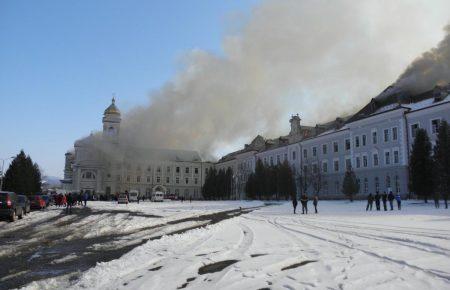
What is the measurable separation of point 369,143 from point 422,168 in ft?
55.6

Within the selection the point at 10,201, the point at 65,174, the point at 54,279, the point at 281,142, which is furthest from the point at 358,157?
the point at 65,174

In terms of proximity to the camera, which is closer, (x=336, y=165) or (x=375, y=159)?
(x=375, y=159)

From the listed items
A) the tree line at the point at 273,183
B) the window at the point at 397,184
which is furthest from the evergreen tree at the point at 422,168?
the tree line at the point at 273,183

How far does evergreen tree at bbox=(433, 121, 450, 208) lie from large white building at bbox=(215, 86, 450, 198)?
9.44 metres

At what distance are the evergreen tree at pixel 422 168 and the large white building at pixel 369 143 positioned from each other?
20.0ft

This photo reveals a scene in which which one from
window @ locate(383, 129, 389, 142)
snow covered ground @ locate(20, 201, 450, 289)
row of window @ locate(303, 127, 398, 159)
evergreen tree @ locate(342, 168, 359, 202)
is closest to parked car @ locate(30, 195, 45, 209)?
snow covered ground @ locate(20, 201, 450, 289)

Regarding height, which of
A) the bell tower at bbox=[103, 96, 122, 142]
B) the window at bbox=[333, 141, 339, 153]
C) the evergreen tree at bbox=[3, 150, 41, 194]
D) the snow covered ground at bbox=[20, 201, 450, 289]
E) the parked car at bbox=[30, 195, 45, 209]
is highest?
the bell tower at bbox=[103, 96, 122, 142]

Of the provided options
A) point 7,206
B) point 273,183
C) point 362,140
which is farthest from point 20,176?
point 362,140

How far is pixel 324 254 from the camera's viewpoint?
10.8 metres

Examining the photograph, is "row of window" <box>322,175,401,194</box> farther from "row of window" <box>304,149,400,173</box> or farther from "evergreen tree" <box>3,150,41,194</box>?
"evergreen tree" <box>3,150,41,194</box>

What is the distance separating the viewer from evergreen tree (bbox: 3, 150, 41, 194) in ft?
253

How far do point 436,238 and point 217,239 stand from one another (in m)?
7.34

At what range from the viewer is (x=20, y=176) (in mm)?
78062

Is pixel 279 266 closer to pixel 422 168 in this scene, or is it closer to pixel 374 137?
pixel 422 168
